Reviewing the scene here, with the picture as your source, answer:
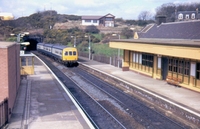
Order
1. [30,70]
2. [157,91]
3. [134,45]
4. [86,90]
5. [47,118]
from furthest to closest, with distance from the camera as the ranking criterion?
[134,45] < [30,70] < [86,90] < [157,91] < [47,118]

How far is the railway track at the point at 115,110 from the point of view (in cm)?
1385

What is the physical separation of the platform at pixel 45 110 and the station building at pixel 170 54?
730cm

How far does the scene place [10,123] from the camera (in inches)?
502

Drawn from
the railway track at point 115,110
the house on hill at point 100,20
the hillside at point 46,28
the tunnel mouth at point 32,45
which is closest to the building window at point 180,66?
the railway track at point 115,110

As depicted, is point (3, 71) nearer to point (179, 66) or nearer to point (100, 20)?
point (179, 66)

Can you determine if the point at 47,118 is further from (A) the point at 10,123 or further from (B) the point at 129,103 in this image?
(B) the point at 129,103

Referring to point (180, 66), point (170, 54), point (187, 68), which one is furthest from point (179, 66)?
point (170, 54)

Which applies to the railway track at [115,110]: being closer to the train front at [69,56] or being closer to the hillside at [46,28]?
the train front at [69,56]

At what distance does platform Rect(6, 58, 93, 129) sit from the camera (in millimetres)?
12633

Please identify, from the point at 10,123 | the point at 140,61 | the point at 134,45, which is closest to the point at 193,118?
the point at 10,123

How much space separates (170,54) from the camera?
1966 centimetres

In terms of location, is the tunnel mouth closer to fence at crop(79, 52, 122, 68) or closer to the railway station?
fence at crop(79, 52, 122, 68)

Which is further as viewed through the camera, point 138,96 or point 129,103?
point 138,96

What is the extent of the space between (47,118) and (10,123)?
167 cm
